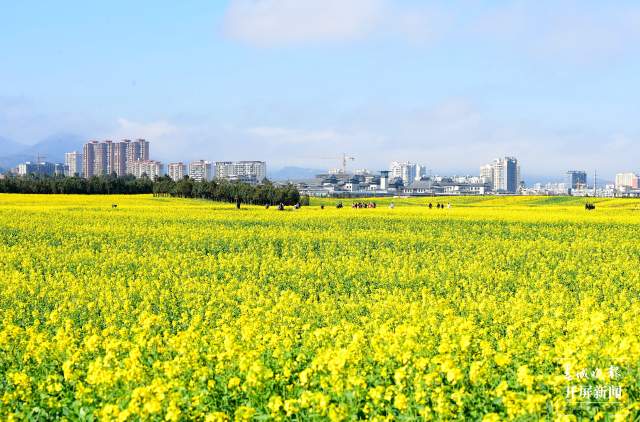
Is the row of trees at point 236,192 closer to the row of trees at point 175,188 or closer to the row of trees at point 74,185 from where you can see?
the row of trees at point 175,188

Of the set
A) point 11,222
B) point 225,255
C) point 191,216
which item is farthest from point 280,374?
point 191,216

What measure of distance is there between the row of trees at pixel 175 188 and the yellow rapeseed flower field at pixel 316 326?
237 ft

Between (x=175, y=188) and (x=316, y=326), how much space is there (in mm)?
106790

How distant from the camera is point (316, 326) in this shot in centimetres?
1497

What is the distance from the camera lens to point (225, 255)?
28031 millimetres

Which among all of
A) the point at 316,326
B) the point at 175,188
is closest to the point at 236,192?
the point at 175,188

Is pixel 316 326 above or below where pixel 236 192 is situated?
below

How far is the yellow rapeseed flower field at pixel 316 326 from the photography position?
8648mm

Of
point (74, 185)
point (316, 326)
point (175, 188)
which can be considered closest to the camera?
point (316, 326)

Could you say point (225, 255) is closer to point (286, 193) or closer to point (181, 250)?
point (181, 250)

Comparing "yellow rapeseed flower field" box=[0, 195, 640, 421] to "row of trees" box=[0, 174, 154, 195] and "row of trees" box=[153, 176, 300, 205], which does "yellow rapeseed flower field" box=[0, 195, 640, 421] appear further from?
"row of trees" box=[0, 174, 154, 195]

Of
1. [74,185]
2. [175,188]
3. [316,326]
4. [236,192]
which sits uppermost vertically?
[74,185]

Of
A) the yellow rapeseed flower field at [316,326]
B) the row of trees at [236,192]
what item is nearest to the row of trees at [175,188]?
the row of trees at [236,192]

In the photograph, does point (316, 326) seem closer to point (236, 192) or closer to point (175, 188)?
point (236, 192)
